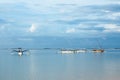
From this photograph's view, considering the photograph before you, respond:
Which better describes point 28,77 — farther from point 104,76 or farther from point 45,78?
point 104,76

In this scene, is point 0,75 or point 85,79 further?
point 0,75

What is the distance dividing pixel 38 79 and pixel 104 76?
18.8 feet

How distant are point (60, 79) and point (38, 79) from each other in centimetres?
176

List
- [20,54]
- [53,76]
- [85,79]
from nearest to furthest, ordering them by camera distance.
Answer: [85,79] < [53,76] < [20,54]

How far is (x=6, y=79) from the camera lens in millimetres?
26875

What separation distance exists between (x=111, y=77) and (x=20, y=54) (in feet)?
125

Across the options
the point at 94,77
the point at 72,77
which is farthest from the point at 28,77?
the point at 94,77

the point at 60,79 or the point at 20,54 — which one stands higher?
the point at 20,54

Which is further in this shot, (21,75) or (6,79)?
(21,75)

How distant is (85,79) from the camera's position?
26.4m

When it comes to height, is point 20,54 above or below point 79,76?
above

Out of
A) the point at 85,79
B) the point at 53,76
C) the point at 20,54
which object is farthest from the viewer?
the point at 20,54

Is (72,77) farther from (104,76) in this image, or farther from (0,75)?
(0,75)

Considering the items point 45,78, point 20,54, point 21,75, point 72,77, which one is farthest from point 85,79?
point 20,54
